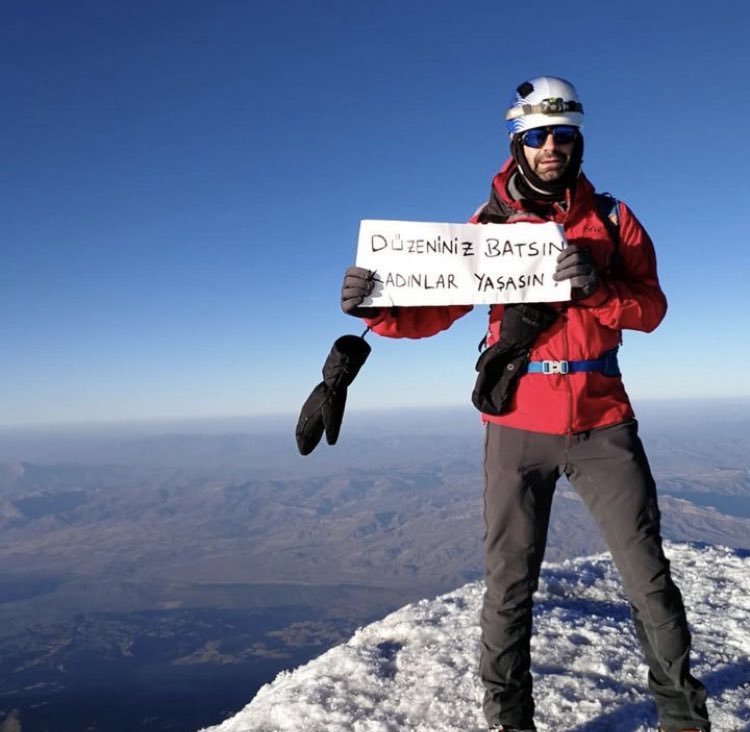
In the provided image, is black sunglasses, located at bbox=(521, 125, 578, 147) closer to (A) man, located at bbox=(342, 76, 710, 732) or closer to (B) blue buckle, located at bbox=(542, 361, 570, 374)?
(A) man, located at bbox=(342, 76, 710, 732)

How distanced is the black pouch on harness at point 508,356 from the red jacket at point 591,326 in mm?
81

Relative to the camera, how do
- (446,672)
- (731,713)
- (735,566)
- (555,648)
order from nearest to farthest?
(731,713) < (446,672) < (555,648) < (735,566)

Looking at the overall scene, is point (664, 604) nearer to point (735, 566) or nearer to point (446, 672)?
point (446, 672)

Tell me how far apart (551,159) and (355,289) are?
1867 mm

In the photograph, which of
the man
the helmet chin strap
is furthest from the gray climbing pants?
the helmet chin strap

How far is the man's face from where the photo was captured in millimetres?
4434

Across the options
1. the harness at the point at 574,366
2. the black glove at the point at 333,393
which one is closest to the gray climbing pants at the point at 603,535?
the harness at the point at 574,366

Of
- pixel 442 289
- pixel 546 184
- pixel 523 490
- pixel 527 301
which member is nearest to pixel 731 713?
pixel 523 490

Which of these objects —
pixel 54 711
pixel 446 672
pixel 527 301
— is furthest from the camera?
pixel 54 711

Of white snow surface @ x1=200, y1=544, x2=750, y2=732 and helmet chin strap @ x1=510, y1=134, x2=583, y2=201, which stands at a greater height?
helmet chin strap @ x1=510, y1=134, x2=583, y2=201

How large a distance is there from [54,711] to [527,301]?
16721 cm

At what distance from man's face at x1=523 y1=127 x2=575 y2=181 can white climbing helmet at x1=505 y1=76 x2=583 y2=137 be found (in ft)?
0.54

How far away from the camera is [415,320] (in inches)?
184

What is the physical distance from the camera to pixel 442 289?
451 centimetres
